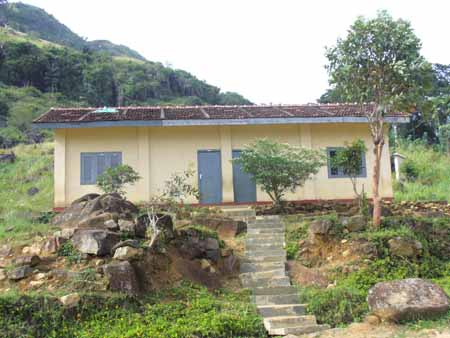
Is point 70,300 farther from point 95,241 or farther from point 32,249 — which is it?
point 32,249

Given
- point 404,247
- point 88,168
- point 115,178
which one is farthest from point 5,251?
point 404,247

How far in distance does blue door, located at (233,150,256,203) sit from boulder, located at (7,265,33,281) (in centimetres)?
816

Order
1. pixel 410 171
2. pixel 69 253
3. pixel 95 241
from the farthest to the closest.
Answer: pixel 410 171
pixel 69 253
pixel 95 241

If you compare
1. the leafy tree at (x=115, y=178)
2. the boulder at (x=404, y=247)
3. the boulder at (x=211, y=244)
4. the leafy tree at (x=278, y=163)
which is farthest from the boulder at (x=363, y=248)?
the leafy tree at (x=115, y=178)

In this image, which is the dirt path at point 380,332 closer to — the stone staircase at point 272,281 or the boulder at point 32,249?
the stone staircase at point 272,281

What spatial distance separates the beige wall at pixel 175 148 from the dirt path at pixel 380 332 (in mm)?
7907

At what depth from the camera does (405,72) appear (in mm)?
10953

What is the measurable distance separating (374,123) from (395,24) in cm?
231

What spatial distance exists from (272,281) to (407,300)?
2.67 m

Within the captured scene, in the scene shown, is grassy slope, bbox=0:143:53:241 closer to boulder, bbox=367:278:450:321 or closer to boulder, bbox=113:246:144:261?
boulder, bbox=113:246:144:261

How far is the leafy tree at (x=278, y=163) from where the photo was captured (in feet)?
41.9

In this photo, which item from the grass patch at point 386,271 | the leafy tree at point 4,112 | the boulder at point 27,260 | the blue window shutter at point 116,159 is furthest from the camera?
the leafy tree at point 4,112

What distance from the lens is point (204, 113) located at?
15.7m

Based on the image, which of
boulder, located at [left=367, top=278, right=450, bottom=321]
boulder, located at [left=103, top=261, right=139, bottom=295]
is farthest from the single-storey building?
boulder, located at [left=367, top=278, right=450, bottom=321]
